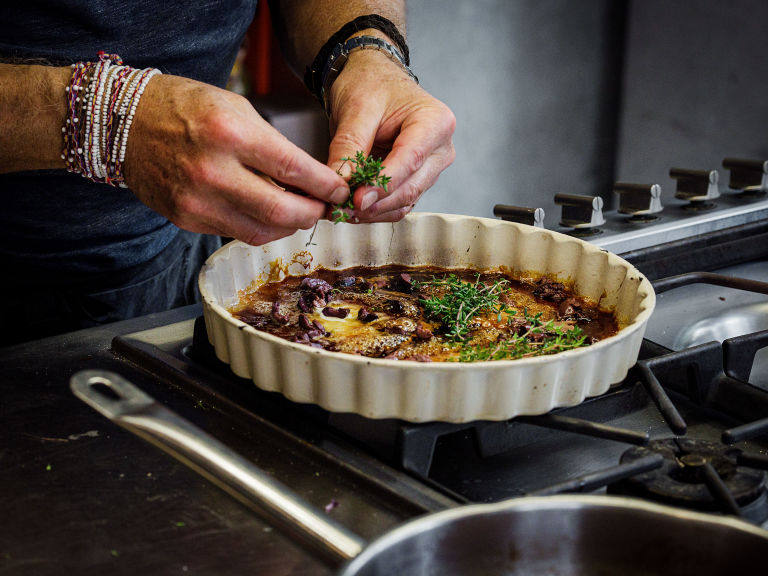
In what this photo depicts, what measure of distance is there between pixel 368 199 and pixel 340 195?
46 millimetres

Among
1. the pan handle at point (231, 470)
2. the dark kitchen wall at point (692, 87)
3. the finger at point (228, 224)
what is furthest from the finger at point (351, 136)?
the dark kitchen wall at point (692, 87)

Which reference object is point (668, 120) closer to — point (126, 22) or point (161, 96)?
point (126, 22)

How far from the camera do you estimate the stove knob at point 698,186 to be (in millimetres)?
1557

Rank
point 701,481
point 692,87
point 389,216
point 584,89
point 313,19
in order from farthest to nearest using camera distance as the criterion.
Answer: point 584,89, point 692,87, point 313,19, point 389,216, point 701,481

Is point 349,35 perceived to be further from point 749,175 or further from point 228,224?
point 749,175

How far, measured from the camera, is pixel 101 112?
0.91 meters

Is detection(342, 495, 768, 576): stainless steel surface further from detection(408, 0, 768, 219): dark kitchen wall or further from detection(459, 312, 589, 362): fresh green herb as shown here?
detection(408, 0, 768, 219): dark kitchen wall

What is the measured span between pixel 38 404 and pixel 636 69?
3.32 meters

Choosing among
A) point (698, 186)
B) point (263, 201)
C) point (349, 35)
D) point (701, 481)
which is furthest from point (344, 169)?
point (698, 186)

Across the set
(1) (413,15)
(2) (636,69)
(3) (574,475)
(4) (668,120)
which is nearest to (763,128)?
(4) (668,120)

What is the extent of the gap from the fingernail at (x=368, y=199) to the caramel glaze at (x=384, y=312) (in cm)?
14

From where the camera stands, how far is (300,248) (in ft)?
3.96

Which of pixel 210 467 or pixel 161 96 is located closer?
pixel 210 467

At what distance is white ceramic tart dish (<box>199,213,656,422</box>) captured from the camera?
2.37 ft
